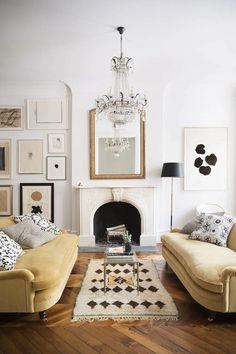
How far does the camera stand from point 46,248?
3115mm

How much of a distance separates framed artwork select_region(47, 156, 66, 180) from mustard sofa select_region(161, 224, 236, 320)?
2600 mm

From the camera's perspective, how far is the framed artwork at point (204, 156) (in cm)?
516

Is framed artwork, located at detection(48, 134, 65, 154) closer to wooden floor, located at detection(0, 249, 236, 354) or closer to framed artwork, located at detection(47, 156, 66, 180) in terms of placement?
framed artwork, located at detection(47, 156, 66, 180)

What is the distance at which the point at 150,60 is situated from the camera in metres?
4.22

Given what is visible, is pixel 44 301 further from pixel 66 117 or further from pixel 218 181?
pixel 218 181

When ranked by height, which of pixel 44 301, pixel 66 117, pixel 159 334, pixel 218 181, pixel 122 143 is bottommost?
pixel 159 334

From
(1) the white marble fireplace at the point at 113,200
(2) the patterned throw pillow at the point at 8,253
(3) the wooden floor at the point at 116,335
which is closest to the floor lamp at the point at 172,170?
(1) the white marble fireplace at the point at 113,200

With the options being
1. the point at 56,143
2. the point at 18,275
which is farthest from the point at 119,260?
the point at 56,143

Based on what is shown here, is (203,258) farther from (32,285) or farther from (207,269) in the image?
(32,285)

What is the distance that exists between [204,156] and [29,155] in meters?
3.45

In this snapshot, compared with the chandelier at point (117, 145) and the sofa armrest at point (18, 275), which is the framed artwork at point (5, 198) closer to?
the chandelier at point (117, 145)

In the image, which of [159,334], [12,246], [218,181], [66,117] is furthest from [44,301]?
[218,181]

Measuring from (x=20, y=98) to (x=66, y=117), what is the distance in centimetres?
98

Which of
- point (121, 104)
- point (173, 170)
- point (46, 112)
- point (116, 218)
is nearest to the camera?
point (121, 104)
